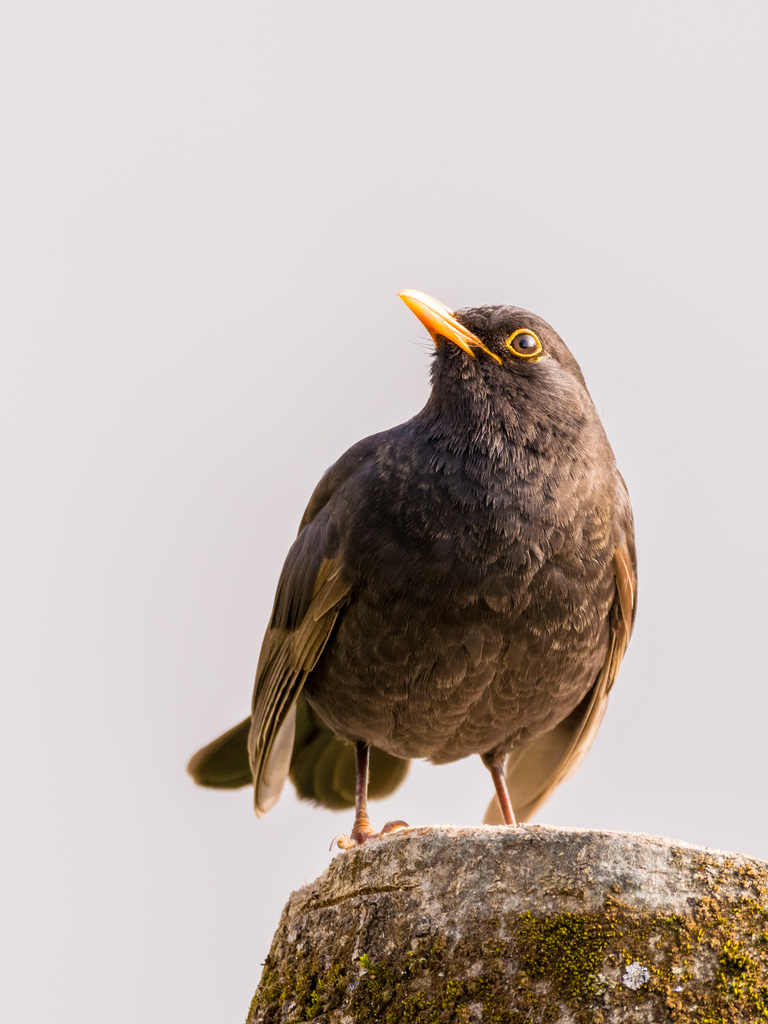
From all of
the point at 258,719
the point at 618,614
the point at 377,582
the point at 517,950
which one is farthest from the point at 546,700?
the point at 517,950

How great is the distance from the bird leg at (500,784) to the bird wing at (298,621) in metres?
0.95

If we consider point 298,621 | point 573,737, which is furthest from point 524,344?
point 573,737

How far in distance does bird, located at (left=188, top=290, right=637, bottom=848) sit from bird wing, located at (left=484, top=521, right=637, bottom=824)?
0.05 feet

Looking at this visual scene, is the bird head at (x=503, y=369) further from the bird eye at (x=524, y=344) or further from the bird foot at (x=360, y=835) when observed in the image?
the bird foot at (x=360, y=835)

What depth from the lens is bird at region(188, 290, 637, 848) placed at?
4.12 metres

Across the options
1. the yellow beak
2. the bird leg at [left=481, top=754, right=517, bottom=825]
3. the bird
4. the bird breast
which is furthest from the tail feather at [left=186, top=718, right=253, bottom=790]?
the yellow beak

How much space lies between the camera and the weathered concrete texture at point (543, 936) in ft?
8.77

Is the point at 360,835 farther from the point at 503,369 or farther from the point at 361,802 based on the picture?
the point at 503,369

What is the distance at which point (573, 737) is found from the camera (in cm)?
518

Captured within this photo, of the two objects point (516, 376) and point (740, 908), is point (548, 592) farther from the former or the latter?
point (740, 908)

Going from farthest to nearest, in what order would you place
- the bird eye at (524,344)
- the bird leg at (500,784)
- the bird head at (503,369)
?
1. the bird leg at (500,784)
2. the bird eye at (524,344)
3. the bird head at (503,369)

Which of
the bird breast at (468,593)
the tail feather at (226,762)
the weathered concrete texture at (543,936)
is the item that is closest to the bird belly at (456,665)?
the bird breast at (468,593)

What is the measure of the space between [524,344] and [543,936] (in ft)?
8.82

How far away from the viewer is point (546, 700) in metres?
4.44
